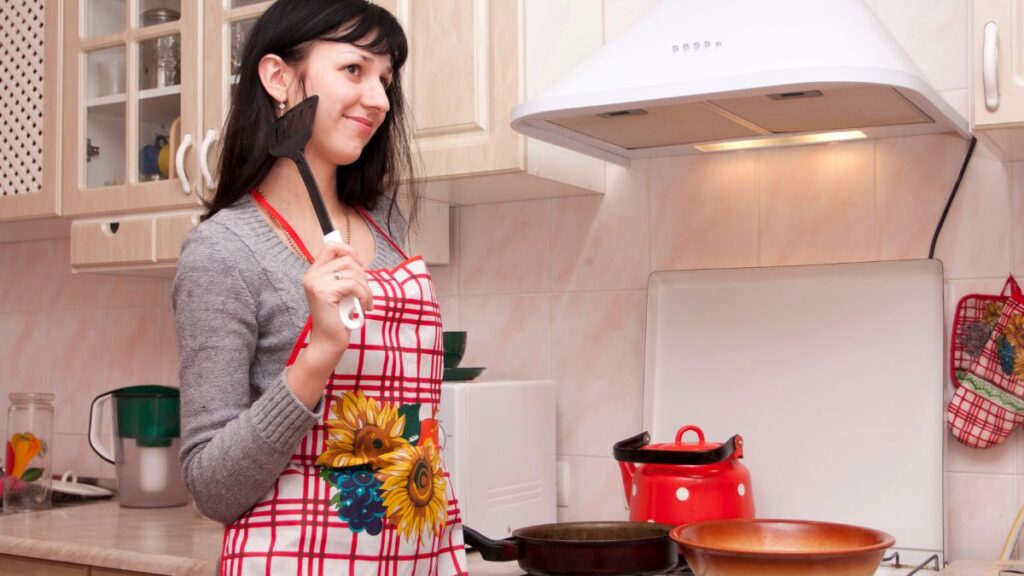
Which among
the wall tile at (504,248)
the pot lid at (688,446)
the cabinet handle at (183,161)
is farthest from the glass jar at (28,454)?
the pot lid at (688,446)

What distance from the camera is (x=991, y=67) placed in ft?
4.46

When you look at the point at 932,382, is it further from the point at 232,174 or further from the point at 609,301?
the point at 232,174

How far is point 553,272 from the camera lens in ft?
6.84

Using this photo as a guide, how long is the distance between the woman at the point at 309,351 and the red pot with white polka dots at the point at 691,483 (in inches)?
14.3

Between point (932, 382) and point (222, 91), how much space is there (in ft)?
4.29

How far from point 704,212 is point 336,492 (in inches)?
37.1

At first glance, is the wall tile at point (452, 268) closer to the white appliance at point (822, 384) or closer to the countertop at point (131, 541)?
the white appliance at point (822, 384)

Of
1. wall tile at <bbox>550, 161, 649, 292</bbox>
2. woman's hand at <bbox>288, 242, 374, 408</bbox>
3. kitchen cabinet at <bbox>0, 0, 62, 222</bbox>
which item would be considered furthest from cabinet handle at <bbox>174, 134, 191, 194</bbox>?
woman's hand at <bbox>288, 242, 374, 408</bbox>

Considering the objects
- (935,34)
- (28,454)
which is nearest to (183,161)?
(28,454)

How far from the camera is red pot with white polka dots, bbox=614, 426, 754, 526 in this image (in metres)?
1.60

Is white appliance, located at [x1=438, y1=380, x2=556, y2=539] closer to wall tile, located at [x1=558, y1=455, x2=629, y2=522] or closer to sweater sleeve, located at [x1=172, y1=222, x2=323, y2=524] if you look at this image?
wall tile, located at [x1=558, y1=455, x2=629, y2=522]

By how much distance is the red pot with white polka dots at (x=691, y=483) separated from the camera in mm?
1601

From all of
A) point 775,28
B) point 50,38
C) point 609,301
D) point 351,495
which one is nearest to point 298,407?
point 351,495

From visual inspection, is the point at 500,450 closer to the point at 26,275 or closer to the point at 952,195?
the point at 952,195
